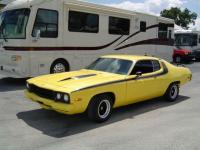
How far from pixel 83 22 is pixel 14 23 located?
281 cm

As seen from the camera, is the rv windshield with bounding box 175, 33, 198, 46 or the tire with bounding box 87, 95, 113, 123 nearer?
the tire with bounding box 87, 95, 113, 123

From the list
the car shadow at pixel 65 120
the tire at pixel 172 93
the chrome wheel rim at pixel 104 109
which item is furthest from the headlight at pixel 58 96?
the tire at pixel 172 93

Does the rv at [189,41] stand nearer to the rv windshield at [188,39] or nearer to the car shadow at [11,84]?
the rv windshield at [188,39]

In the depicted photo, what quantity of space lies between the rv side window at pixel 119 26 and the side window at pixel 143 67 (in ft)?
20.0

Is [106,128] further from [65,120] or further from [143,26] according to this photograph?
[143,26]

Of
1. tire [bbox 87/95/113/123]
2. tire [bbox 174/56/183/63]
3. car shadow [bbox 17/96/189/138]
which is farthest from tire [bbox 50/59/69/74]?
tire [bbox 174/56/183/63]

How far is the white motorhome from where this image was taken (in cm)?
1109

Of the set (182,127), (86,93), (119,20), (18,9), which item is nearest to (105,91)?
(86,93)

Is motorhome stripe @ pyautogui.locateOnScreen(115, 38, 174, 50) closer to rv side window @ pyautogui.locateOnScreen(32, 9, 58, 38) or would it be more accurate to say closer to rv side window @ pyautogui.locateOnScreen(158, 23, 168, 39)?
rv side window @ pyautogui.locateOnScreen(158, 23, 168, 39)

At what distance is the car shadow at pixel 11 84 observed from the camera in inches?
416

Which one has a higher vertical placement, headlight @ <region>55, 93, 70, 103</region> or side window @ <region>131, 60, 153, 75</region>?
side window @ <region>131, 60, 153, 75</region>

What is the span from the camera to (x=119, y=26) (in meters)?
14.8

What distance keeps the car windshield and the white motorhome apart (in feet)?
11.6

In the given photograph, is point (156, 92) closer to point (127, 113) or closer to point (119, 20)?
point (127, 113)
